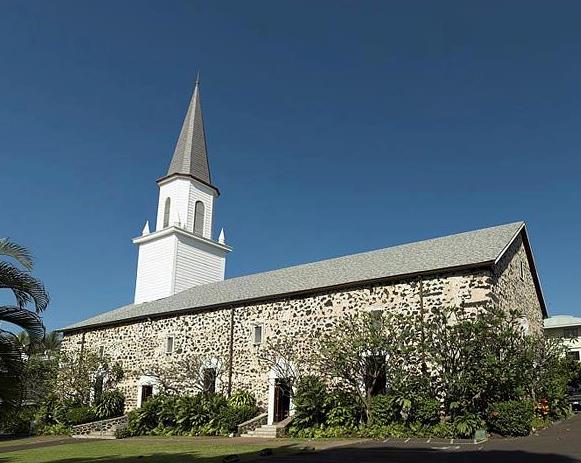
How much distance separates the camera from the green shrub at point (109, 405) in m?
27.3

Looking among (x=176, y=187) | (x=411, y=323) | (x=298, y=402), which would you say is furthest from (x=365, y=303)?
(x=176, y=187)

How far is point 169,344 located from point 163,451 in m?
11.4

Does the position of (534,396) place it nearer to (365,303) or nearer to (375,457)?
(365,303)

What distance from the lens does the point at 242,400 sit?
2269cm

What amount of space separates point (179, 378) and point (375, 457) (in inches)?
568

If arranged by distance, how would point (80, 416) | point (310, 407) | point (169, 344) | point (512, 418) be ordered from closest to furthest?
1. point (512, 418)
2. point (310, 407)
3. point (80, 416)
4. point (169, 344)

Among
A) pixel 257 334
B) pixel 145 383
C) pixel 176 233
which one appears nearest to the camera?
pixel 257 334

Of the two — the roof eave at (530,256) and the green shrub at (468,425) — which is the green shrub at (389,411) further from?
the roof eave at (530,256)

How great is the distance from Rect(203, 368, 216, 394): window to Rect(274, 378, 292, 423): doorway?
356cm

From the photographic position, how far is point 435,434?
54.3ft

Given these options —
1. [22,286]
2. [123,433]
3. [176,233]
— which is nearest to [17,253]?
[22,286]

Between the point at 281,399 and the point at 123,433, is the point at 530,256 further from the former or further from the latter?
the point at 123,433

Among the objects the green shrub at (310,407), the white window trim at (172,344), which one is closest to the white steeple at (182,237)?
the white window trim at (172,344)

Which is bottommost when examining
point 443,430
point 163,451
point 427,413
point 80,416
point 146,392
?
point 163,451
